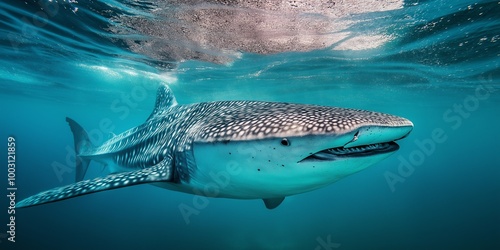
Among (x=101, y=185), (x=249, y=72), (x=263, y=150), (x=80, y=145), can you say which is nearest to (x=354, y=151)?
(x=263, y=150)

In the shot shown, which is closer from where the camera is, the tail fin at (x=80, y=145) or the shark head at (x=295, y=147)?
the shark head at (x=295, y=147)

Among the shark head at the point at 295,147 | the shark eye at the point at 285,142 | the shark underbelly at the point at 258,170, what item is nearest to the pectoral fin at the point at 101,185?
the shark underbelly at the point at 258,170

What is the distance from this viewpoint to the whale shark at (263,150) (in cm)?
228

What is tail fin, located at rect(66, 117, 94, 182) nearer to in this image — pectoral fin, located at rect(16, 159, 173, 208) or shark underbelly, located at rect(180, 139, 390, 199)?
pectoral fin, located at rect(16, 159, 173, 208)

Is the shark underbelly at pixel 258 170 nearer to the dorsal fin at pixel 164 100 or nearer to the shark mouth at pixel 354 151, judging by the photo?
the shark mouth at pixel 354 151

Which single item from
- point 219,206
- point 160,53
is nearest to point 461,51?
point 160,53

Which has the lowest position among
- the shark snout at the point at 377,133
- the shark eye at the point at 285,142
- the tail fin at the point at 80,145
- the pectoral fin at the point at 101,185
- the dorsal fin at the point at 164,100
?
the tail fin at the point at 80,145

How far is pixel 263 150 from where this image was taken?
8.57 feet

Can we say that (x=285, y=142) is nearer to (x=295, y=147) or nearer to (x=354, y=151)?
(x=295, y=147)

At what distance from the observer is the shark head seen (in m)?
2.23

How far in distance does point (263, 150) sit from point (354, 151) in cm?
79

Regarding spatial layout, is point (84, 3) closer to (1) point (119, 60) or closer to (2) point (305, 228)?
(1) point (119, 60)

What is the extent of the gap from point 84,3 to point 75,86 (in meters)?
18.6

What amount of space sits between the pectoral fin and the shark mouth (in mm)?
2236
